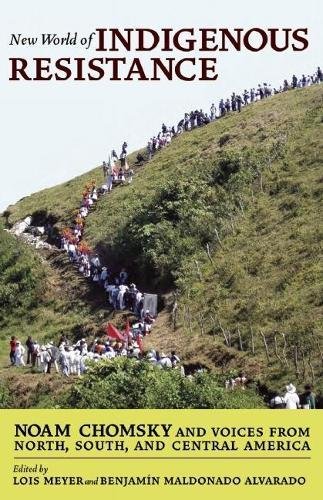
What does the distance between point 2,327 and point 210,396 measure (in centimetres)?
2155

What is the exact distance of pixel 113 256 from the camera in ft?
156

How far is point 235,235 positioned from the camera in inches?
1740

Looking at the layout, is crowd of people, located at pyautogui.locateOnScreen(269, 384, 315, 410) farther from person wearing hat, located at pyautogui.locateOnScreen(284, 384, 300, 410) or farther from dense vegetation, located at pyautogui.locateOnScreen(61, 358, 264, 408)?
dense vegetation, located at pyautogui.locateOnScreen(61, 358, 264, 408)

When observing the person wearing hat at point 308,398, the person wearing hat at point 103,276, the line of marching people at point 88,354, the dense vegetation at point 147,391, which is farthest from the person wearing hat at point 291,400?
the person wearing hat at point 103,276

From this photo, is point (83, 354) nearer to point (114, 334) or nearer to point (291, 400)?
Result: point (114, 334)

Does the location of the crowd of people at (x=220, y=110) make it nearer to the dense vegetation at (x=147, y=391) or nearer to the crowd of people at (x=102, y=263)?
the crowd of people at (x=102, y=263)

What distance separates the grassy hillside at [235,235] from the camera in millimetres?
33219

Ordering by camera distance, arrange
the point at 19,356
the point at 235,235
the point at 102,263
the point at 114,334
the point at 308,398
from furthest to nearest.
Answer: the point at 102,263 → the point at 235,235 → the point at 19,356 → the point at 114,334 → the point at 308,398

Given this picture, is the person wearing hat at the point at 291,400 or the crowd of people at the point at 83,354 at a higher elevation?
the crowd of people at the point at 83,354

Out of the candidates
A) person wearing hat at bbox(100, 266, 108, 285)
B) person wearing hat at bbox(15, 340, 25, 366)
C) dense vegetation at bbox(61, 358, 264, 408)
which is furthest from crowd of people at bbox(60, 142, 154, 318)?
dense vegetation at bbox(61, 358, 264, 408)

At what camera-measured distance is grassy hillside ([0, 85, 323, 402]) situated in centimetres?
3322

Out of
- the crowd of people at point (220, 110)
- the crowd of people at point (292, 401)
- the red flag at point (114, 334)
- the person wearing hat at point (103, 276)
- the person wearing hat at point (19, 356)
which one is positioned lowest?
the crowd of people at point (292, 401)

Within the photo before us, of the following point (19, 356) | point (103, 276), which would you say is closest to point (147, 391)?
point (19, 356)

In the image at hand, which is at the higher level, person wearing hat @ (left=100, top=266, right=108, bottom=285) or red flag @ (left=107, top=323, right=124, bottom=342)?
person wearing hat @ (left=100, top=266, right=108, bottom=285)
